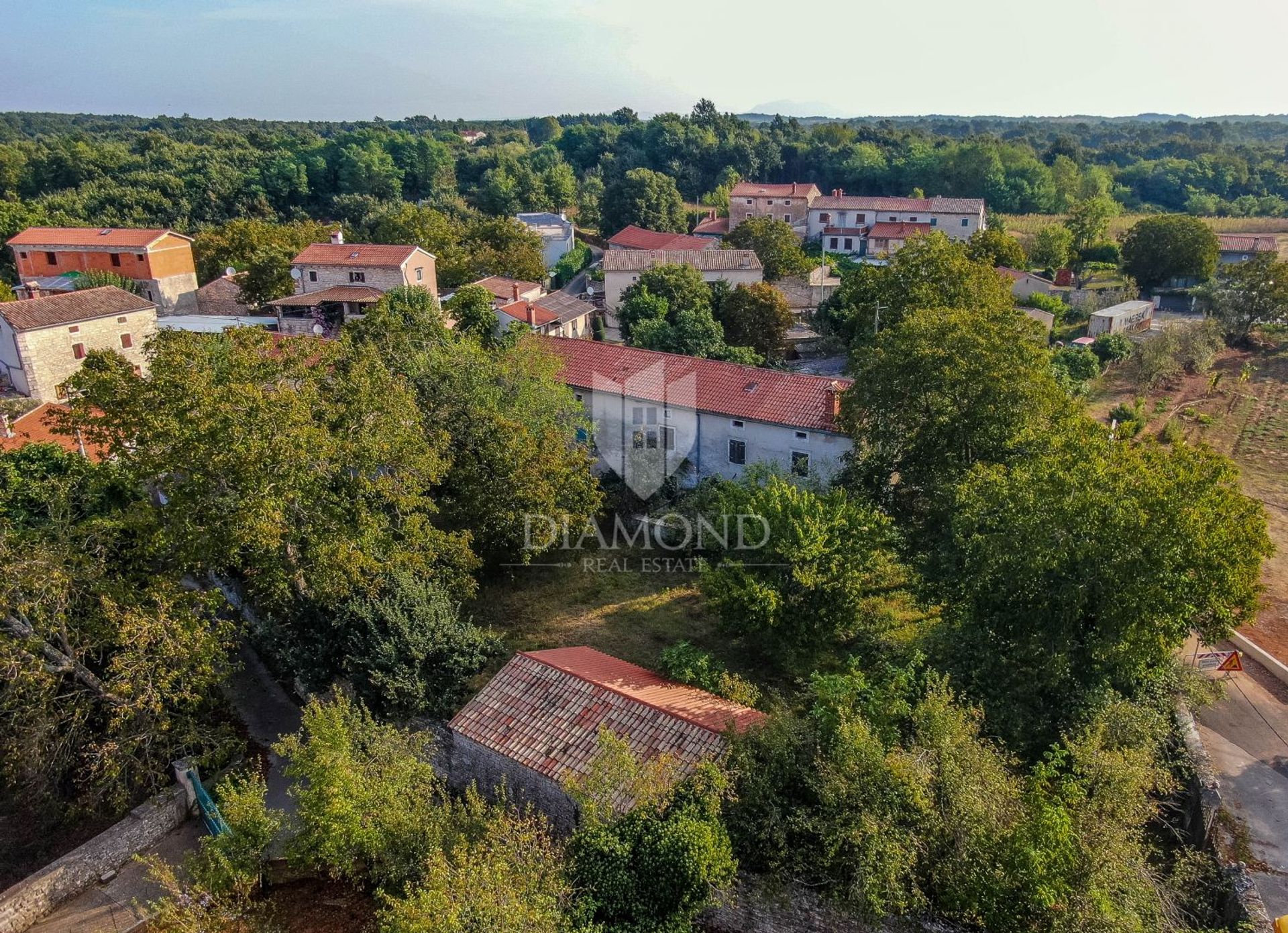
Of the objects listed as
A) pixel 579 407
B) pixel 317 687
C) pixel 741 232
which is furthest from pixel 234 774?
pixel 741 232

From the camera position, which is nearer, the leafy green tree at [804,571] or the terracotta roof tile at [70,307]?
the leafy green tree at [804,571]

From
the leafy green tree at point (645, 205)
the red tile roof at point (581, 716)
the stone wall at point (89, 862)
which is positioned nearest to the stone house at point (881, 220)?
the leafy green tree at point (645, 205)

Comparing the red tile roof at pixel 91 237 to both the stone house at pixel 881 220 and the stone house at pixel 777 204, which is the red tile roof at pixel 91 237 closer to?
the stone house at pixel 777 204

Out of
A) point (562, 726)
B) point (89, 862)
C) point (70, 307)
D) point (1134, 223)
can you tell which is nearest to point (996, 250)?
point (1134, 223)

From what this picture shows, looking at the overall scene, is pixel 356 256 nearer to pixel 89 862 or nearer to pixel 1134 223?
pixel 89 862

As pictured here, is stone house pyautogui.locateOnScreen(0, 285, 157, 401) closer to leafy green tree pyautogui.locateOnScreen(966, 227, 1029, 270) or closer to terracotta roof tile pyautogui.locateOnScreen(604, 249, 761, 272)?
terracotta roof tile pyautogui.locateOnScreen(604, 249, 761, 272)

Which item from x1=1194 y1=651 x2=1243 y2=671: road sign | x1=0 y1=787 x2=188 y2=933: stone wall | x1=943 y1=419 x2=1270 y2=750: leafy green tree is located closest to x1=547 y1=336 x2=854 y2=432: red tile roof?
x1=943 y1=419 x2=1270 y2=750: leafy green tree

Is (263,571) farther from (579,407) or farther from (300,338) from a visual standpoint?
(579,407)
